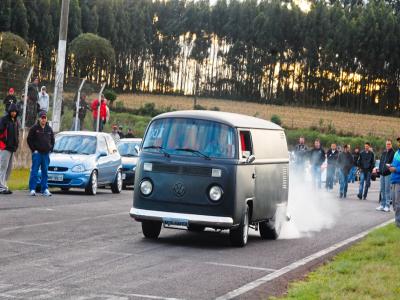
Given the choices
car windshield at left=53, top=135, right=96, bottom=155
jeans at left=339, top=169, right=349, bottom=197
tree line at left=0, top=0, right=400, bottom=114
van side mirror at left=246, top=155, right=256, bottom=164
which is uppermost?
tree line at left=0, top=0, right=400, bottom=114

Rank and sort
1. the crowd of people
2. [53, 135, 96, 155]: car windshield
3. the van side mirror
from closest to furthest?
1. the van side mirror
2. [53, 135, 96, 155]: car windshield
3. the crowd of people

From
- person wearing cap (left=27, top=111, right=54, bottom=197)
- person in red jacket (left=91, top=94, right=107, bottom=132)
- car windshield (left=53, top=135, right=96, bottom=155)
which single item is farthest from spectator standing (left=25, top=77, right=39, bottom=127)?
person wearing cap (left=27, top=111, right=54, bottom=197)

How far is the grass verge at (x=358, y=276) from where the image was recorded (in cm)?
996

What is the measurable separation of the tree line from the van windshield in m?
79.2

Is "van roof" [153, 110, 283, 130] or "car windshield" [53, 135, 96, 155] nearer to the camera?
"van roof" [153, 110, 283, 130]

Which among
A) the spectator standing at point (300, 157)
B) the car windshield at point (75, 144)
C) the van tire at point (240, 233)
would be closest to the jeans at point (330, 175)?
the spectator standing at point (300, 157)

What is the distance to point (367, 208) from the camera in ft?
89.0

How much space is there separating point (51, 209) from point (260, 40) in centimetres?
9731

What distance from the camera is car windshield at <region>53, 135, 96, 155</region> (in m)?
25.0

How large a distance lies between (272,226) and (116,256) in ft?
15.6

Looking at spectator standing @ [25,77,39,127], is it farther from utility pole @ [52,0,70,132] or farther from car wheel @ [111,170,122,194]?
car wheel @ [111,170,122,194]

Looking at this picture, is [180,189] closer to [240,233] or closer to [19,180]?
[240,233]

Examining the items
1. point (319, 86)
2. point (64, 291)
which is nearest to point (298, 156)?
point (64, 291)

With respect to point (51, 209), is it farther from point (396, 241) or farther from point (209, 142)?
point (396, 241)
